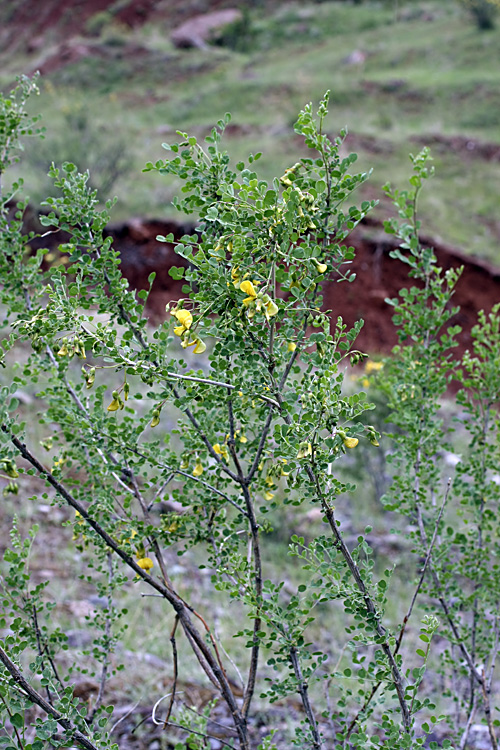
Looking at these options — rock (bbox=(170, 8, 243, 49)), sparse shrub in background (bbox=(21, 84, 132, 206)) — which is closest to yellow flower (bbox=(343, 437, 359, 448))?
sparse shrub in background (bbox=(21, 84, 132, 206))

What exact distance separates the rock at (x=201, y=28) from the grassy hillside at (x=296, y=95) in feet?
1.67

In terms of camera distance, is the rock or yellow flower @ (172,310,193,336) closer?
yellow flower @ (172,310,193,336)

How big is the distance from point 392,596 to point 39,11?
34.9m

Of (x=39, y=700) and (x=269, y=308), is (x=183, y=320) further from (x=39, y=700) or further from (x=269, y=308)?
(x=39, y=700)

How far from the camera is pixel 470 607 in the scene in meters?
1.89

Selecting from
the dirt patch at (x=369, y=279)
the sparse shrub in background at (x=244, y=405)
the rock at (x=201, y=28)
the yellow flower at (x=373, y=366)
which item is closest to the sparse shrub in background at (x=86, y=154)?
the dirt patch at (x=369, y=279)

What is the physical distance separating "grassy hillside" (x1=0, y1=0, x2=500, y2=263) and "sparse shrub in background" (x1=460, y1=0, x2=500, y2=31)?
13.1 inches

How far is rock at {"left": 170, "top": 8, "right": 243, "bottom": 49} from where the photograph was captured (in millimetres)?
22688

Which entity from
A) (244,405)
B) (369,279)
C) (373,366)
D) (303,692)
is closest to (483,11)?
(369,279)

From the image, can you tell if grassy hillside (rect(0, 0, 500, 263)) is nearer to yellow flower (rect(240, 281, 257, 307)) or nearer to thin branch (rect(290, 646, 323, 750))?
yellow flower (rect(240, 281, 257, 307))

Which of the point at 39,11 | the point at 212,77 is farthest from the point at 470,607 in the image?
the point at 39,11

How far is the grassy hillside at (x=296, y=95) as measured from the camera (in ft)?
38.1

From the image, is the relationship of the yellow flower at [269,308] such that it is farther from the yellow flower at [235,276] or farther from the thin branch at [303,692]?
the thin branch at [303,692]

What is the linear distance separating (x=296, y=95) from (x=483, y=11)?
6529mm
